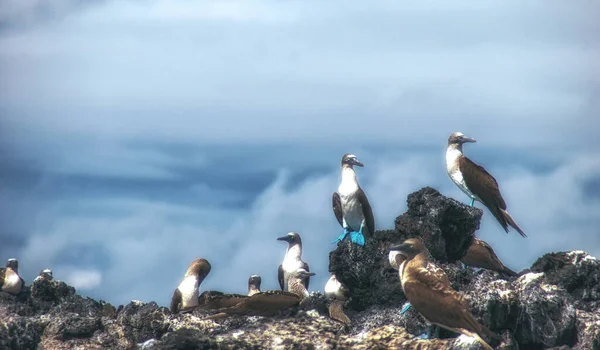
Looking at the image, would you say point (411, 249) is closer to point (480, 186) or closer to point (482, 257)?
point (482, 257)

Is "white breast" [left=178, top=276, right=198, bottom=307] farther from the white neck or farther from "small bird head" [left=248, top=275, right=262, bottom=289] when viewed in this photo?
"small bird head" [left=248, top=275, right=262, bottom=289]

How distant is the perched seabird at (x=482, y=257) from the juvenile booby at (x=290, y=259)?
5680mm

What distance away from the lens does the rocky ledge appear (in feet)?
57.4

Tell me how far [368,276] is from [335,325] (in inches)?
172

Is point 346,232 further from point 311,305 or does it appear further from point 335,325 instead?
point 335,325

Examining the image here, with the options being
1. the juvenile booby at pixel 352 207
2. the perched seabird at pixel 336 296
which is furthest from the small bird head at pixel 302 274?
the perched seabird at pixel 336 296

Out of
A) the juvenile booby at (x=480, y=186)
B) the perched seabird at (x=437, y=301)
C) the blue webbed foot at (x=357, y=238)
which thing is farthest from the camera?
the juvenile booby at (x=480, y=186)

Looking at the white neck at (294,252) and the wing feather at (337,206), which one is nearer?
the wing feather at (337,206)

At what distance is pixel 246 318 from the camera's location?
752 inches

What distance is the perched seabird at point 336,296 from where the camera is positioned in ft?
70.1

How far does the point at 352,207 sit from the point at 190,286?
4.88m

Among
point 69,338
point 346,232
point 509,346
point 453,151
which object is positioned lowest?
point 509,346

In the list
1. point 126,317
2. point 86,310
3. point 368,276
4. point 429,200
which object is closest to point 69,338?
point 126,317

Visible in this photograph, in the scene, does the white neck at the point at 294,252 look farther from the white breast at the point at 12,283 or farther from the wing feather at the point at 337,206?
the white breast at the point at 12,283
